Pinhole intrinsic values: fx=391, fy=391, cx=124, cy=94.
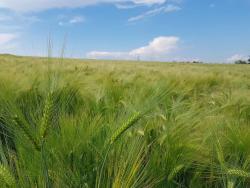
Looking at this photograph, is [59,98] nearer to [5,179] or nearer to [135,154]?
[135,154]

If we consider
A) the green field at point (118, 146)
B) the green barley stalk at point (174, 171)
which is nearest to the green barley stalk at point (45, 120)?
the green field at point (118, 146)

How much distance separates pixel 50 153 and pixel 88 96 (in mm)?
1577

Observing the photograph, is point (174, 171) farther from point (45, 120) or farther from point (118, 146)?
point (45, 120)

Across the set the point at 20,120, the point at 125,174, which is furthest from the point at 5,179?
the point at 125,174

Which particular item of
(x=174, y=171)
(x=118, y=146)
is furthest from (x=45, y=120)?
(x=174, y=171)

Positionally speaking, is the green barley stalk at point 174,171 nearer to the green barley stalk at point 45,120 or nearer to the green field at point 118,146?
the green field at point 118,146

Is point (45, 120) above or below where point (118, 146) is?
above

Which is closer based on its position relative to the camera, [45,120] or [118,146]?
[45,120]

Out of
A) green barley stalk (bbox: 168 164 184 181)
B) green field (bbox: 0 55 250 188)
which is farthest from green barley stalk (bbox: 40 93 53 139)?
green barley stalk (bbox: 168 164 184 181)

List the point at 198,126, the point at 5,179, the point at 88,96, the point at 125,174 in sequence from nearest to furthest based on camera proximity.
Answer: the point at 5,179 → the point at 125,174 → the point at 198,126 → the point at 88,96

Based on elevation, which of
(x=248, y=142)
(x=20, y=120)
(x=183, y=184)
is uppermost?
(x=20, y=120)

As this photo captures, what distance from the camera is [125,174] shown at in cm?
122

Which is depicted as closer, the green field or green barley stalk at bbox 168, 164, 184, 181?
the green field

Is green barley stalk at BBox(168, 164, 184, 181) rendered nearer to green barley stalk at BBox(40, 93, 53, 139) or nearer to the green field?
the green field
